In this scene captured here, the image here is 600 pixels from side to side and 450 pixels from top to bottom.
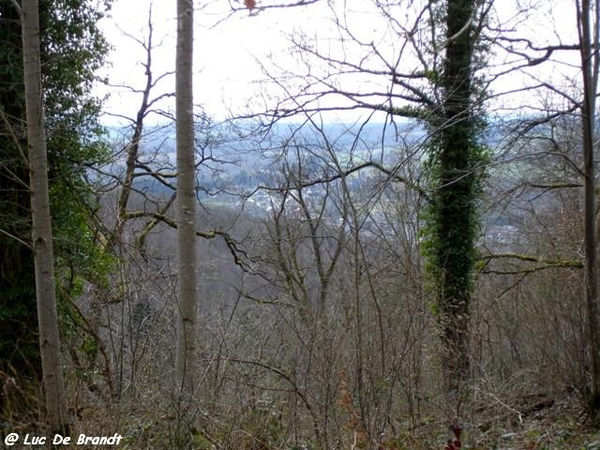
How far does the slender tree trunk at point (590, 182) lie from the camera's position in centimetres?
618

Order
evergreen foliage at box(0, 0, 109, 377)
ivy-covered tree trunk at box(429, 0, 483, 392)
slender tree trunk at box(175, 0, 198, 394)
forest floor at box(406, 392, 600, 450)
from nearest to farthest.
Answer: forest floor at box(406, 392, 600, 450) < slender tree trunk at box(175, 0, 198, 394) < evergreen foliage at box(0, 0, 109, 377) < ivy-covered tree trunk at box(429, 0, 483, 392)

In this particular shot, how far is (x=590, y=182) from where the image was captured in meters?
6.36

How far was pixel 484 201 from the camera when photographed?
10984 mm

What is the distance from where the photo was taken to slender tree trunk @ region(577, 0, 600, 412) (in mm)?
6180

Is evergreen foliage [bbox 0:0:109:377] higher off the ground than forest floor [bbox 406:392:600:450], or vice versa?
evergreen foliage [bbox 0:0:109:377]

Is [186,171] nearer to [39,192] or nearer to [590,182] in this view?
[39,192]

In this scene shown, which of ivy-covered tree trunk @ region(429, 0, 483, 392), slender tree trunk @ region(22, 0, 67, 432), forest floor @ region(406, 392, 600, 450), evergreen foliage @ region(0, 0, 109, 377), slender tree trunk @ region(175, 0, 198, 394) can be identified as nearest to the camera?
slender tree trunk @ region(22, 0, 67, 432)

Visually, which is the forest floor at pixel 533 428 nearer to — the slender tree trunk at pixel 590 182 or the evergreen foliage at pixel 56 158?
the slender tree trunk at pixel 590 182

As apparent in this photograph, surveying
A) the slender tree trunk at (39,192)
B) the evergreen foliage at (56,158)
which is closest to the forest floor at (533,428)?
the slender tree trunk at (39,192)

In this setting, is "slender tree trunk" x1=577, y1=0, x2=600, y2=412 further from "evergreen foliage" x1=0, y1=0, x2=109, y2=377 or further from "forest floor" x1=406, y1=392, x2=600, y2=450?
"evergreen foliage" x1=0, y1=0, x2=109, y2=377

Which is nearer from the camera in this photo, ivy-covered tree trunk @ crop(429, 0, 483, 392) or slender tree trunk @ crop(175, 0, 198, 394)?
slender tree trunk @ crop(175, 0, 198, 394)

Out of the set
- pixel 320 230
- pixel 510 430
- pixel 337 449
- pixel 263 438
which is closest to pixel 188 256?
pixel 263 438

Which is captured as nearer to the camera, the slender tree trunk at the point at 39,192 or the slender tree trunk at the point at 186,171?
the slender tree trunk at the point at 39,192

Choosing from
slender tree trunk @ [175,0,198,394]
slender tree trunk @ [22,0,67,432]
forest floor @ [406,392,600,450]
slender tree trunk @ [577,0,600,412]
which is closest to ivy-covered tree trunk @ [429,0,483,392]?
forest floor @ [406,392,600,450]
